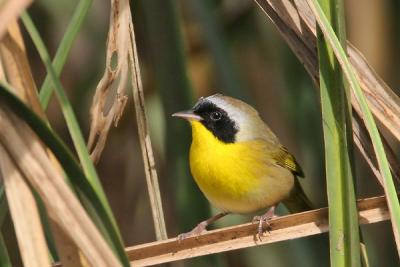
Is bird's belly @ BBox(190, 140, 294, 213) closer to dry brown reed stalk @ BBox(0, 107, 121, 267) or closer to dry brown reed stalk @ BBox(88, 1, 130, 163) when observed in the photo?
dry brown reed stalk @ BBox(88, 1, 130, 163)

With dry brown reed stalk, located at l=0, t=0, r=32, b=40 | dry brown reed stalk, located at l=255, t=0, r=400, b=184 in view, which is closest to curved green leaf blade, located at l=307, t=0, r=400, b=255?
dry brown reed stalk, located at l=255, t=0, r=400, b=184

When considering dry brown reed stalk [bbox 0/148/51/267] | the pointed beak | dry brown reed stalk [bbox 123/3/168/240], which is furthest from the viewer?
the pointed beak

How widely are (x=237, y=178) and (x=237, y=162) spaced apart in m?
0.07

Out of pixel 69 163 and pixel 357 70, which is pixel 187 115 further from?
pixel 69 163

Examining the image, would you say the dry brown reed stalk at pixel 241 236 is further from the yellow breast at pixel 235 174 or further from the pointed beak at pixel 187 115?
the yellow breast at pixel 235 174

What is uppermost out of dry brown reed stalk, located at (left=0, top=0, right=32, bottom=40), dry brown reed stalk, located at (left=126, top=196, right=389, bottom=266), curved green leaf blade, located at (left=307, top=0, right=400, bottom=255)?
dry brown reed stalk, located at (left=0, top=0, right=32, bottom=40)

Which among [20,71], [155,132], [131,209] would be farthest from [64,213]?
[131,209]

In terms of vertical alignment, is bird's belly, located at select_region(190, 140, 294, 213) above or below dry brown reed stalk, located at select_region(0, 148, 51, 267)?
below

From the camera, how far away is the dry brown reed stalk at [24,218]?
148 centimetres

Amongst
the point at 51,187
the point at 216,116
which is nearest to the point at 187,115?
the point at 216,116

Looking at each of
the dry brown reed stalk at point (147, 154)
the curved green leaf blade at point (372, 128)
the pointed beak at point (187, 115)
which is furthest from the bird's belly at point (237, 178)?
the curved green leaf blade at point (372, 128)

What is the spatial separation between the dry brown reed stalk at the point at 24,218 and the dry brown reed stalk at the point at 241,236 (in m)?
0.41

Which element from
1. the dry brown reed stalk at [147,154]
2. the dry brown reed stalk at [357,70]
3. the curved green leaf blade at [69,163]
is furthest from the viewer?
the dry brown reed stalk at [147,154]

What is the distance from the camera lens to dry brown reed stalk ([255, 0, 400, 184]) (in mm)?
1777
